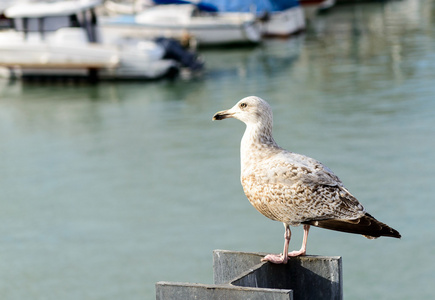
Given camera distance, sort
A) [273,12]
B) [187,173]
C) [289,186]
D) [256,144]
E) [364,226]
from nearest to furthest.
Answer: [364,226], [289,186], [256,144], [187,173], [273,12]

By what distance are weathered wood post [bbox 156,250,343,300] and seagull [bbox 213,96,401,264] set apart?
1.35ft

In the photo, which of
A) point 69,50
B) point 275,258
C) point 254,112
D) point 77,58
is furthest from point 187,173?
point 275,258

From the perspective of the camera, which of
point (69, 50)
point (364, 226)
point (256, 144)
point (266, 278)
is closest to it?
point (266, 278)

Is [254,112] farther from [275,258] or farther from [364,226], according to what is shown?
[275,258]

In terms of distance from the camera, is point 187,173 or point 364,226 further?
point 187,173

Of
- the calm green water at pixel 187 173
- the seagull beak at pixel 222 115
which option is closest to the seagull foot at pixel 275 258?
the seagull beak at pixel 222 115

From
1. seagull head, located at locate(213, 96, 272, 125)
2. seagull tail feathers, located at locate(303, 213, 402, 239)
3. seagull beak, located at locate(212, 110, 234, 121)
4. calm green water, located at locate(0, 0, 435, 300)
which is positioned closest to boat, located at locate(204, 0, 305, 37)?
calm green water, located at locate(0, 0, 435, 300)

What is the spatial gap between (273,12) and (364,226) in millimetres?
33599

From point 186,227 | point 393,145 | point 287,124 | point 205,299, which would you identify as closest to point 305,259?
point 205,299

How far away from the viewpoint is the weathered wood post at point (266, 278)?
3674 millimetres

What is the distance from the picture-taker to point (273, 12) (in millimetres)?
37438

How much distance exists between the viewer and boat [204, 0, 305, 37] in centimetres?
3553

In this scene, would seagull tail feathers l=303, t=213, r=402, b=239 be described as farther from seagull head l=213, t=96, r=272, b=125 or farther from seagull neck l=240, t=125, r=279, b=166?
seagull head l=213, t=96, r=272, b=125

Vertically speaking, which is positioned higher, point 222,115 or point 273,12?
point 222,115
